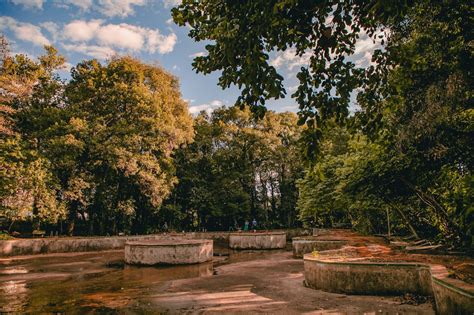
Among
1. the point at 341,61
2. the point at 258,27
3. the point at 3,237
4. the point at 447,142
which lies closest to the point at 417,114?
the point at 447,142

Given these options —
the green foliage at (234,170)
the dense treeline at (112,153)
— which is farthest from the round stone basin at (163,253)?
the green foliage at (234,170)

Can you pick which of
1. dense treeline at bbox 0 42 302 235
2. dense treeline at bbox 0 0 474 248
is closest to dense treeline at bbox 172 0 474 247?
dense treeline at bbox 0 0 474 248

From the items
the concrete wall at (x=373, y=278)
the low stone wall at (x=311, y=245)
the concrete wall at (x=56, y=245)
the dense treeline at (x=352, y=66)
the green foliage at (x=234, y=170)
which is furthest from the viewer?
the green foliage at (x=234, y=170)

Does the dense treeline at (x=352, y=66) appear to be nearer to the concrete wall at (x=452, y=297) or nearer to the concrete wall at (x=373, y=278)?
the concrete wall at (x=452, y=297)

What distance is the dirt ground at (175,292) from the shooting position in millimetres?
8391

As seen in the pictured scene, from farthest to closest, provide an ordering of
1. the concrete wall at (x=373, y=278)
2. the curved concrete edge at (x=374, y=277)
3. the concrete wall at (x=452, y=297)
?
the concrete wall at (x=373, y=278) → the curved concrete edge at (x=374, y=277) → the concrete wall at (x=452, y=297)

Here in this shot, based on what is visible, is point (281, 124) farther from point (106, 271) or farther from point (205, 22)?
point (205, 22)

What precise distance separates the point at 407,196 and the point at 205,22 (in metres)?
13.2

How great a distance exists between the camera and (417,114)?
748 cm

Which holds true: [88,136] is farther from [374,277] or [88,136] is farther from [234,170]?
[374,277]

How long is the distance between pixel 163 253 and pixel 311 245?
305 inches

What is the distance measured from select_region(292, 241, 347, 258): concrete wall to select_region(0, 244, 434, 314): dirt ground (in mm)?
1752

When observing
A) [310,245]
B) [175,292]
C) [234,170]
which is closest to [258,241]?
[310,245]

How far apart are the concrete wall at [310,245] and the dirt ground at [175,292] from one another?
1.75 m
